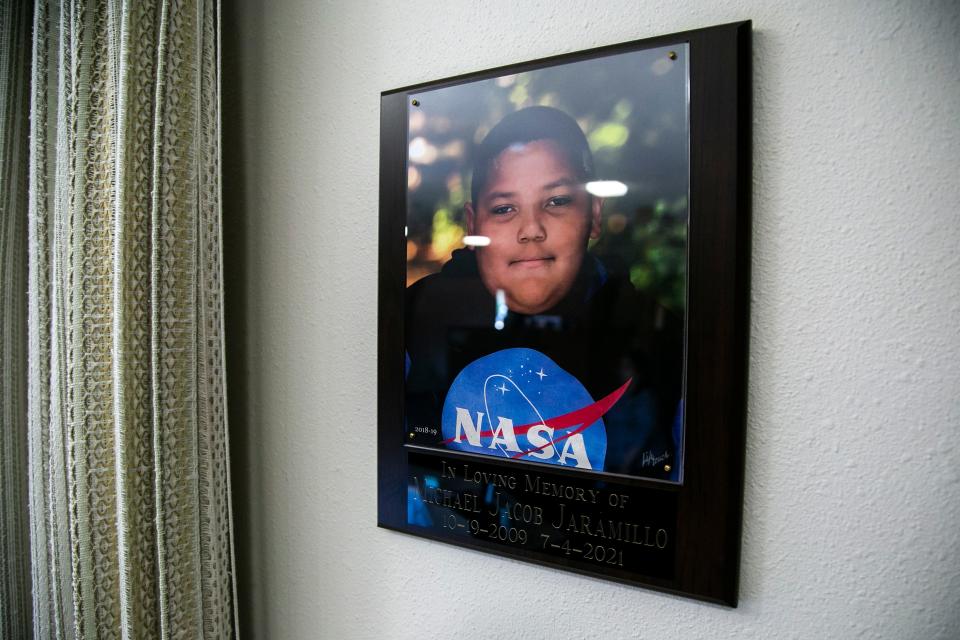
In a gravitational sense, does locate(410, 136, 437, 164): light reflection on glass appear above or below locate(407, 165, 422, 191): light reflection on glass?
above

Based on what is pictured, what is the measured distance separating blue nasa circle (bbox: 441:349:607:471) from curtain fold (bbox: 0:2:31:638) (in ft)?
3.25

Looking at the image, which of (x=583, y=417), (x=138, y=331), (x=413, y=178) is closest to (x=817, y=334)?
(x=583, y=417)

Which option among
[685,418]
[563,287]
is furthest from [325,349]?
[685,418]

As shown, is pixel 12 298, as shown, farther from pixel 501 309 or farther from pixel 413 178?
pixel 501 309

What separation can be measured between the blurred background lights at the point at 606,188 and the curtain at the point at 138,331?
28.5 inches

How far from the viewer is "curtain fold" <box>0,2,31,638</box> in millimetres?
1082

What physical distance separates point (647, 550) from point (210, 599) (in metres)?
0.81

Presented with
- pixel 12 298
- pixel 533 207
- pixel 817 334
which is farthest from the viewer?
pixel 12 298

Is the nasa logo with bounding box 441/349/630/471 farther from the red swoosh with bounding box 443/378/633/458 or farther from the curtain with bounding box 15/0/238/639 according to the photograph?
the curtain with bounding box 15/0/238/639

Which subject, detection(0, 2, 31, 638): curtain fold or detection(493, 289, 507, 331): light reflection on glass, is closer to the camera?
detection(493, 289, 507, 331): light reflection on glass

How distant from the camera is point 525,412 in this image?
773 mm

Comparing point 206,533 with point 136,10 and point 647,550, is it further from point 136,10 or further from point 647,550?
point 136,10

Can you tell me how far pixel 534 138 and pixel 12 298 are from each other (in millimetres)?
1162

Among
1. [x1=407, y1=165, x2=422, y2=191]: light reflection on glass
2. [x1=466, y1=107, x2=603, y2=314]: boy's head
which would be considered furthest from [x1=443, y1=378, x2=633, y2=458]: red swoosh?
[x1=407, y1=165, x2=422, y2=191]: light reflection on glass
